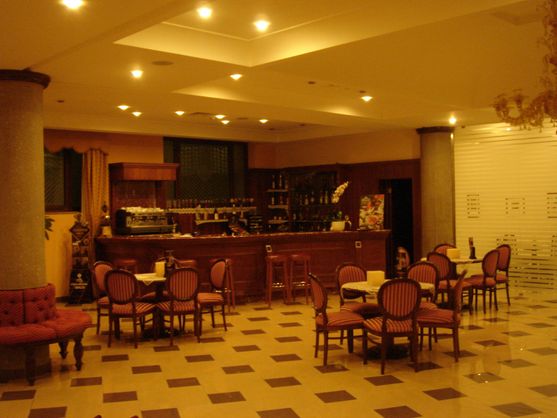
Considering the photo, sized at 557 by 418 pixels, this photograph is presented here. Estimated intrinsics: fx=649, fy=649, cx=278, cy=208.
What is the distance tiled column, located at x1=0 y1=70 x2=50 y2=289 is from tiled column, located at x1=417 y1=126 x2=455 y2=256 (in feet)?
29.7

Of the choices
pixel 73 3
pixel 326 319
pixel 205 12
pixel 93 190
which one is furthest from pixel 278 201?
pixel 73 3

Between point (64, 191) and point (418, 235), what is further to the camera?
point (418, 235)

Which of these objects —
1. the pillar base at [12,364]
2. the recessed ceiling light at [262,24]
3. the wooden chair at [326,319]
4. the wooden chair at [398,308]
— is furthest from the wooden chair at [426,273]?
the pillar base at [12,364]

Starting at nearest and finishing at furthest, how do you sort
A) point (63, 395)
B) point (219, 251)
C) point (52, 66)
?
point (63, 395) → point (52, 66) → point (219, 251)

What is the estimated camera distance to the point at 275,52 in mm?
7520

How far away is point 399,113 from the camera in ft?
40.9

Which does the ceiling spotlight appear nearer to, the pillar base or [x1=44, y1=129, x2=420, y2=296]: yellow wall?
the pillar base

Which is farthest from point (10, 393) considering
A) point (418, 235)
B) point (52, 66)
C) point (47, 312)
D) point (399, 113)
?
point (418, 235)

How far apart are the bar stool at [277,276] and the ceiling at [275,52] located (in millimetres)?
2647

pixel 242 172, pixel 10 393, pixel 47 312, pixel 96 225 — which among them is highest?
pixel 242 172

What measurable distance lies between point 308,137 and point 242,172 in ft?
6.28

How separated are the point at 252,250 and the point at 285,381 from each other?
541cm

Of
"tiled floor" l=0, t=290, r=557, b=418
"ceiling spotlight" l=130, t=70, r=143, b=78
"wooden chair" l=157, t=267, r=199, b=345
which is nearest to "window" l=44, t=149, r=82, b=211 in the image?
"tiled floor" l=0, t=290, r=557, b=418

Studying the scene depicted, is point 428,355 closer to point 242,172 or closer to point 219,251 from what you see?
point 219,251
